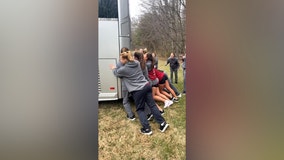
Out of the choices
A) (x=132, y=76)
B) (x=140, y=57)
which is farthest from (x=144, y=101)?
(x=140, y=57)

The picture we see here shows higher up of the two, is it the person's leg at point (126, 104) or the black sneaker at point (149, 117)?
the person's leg at point (126, 104)

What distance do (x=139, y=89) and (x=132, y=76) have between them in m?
0.08

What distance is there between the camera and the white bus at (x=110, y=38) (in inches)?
37.0

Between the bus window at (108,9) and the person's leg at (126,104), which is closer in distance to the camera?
the bus window at (108,9)

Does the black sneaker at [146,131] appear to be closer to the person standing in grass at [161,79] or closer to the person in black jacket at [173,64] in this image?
the person standing in grass at [161,79]

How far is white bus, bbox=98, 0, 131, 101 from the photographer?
941 millimetres

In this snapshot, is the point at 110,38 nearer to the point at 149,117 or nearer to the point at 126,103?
the point at 126,103

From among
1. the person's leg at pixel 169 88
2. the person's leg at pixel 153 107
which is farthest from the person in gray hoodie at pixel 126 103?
the person's leg at pixel 169 88

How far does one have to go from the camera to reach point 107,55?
3.11 ft

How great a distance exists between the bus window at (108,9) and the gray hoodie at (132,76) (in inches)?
10.4

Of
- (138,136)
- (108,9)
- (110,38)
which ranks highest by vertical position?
(108,9)
